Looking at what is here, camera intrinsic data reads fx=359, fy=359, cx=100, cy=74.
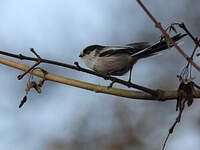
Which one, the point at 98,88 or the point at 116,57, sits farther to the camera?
the point at 116,57

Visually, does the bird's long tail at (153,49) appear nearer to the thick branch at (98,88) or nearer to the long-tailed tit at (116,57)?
the long-tailed tit at (116,57)

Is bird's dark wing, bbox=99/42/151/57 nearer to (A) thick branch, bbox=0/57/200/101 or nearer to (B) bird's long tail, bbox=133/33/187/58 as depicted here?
(B) bird's long tail, bbox=133/33/187/58

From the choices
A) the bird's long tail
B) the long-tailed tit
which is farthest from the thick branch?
the long-tailed tit

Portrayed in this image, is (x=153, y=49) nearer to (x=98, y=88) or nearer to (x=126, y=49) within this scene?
(x=126, y=49)

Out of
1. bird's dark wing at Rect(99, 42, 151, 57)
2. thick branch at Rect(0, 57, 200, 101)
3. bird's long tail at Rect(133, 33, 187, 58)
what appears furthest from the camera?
bird's dark wing at Rect(99, 42, 151, 57)

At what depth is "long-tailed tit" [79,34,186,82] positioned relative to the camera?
2.50 metres

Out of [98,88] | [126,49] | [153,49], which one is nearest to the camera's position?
[98,88]

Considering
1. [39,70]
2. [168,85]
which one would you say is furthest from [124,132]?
[39,70]

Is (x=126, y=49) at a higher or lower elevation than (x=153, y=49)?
lower

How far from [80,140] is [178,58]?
182cm

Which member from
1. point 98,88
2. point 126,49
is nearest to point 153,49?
point 126,49

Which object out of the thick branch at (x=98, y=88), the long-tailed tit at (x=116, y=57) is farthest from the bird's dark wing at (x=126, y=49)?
the thick branch at (x=98, y=88)

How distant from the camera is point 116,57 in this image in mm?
2709

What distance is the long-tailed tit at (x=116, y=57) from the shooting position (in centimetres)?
250
